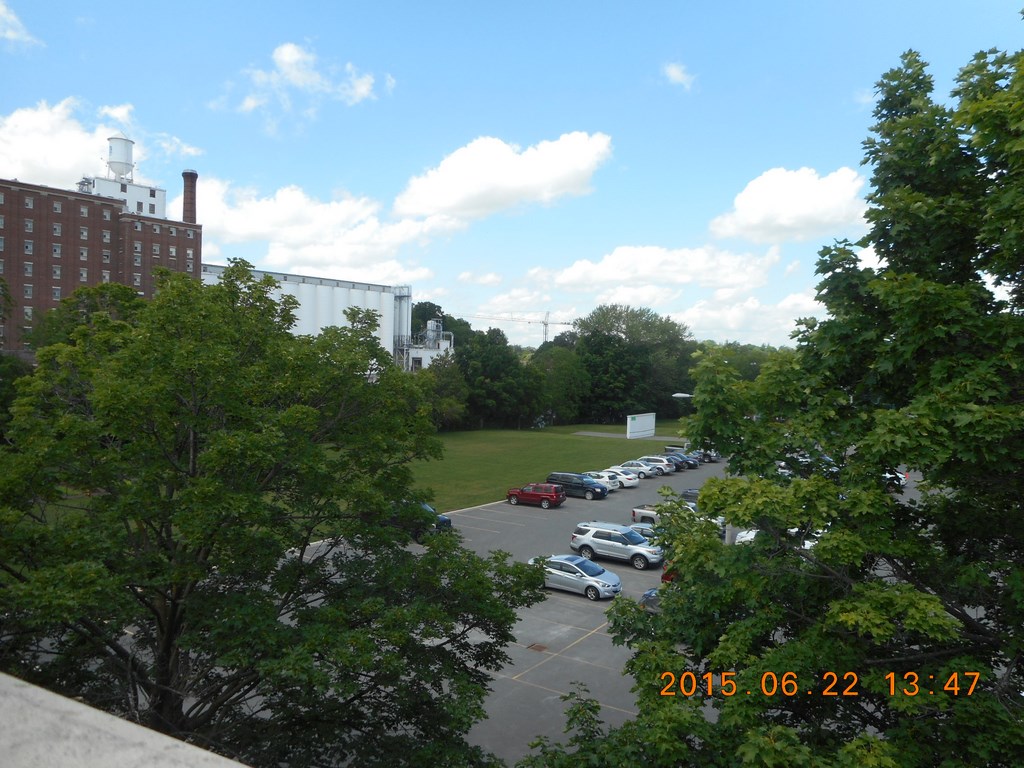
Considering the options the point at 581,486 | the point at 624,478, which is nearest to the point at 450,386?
the point at 624,478

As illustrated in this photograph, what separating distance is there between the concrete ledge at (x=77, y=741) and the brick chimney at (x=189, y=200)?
80918 mm

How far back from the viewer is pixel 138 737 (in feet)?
5.26

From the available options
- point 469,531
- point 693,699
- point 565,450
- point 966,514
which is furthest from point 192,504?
point 565,450

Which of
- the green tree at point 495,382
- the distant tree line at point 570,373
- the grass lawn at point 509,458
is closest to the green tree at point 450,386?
the distant tree line at point 570,373

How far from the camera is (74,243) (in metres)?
65.9

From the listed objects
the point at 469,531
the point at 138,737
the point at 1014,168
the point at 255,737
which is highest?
the point at 1014,168

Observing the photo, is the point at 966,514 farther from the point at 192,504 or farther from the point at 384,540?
the point at 192,504

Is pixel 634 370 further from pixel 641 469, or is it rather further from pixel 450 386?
pixel 641 469

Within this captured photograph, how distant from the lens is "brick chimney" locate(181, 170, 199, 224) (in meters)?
73.6

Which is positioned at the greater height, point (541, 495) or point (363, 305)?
point (363, 305)

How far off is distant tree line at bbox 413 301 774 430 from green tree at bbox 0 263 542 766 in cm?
5083

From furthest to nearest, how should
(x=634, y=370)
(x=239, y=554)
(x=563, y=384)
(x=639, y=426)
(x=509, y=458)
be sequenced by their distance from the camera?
(x=634, y=370) → (x=563, y=384) → (x=639, y=426) → (x=509, y=458) → (x=239, y=554)

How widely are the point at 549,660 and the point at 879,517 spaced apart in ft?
41.8

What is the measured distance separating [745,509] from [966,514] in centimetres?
269
